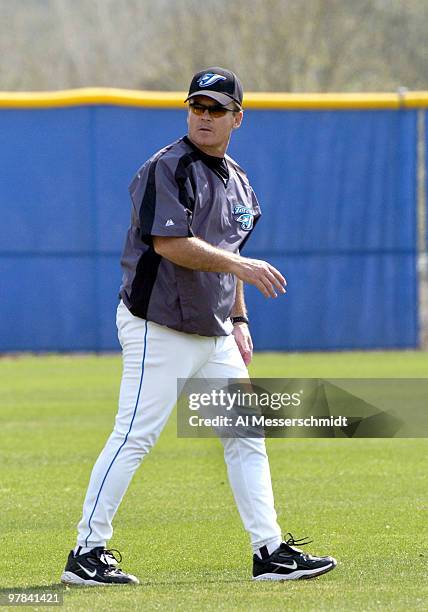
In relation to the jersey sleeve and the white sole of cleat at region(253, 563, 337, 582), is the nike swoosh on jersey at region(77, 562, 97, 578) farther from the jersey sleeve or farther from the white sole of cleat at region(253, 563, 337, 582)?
the jersey sleeve

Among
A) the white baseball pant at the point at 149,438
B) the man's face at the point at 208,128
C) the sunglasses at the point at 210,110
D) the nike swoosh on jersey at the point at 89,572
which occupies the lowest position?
the nike swoosh on jersey at the point at 89,572

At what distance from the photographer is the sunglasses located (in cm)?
536

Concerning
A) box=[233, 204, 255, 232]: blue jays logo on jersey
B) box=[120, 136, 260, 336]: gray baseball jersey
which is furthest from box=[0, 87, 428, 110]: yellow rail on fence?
box=[120, 136, 260, 336]: gray baseball jersey

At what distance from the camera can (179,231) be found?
202 inches

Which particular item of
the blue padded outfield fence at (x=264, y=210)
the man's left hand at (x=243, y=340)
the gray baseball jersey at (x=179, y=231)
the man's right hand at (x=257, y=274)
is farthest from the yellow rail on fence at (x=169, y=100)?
the man's right hand at (x=257, y=274)

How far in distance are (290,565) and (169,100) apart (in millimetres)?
11190

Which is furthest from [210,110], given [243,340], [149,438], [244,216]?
[149,438]

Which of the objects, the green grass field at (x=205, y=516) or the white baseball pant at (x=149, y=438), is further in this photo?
the white baseball pant at (x=149, y=438)

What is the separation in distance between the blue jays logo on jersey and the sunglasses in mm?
412

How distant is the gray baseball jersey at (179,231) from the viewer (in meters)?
5.21

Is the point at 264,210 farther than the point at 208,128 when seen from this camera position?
Yes

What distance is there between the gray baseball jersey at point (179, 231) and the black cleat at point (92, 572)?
102 cm

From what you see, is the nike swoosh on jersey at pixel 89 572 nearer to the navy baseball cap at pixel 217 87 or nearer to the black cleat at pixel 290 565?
the black cleat at pixel 290 565

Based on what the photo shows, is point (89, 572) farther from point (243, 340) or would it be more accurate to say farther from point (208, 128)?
point (208, 128)
